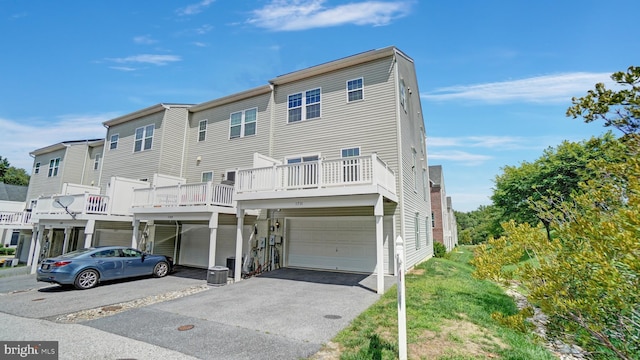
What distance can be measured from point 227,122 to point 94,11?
7.20 meters

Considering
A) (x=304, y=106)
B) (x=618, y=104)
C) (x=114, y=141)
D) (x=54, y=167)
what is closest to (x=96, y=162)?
(x=114, y=141)

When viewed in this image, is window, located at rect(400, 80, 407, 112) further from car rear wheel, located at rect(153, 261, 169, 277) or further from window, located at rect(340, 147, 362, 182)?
car rear wheel, located at rect(153, 261, 169, 277)

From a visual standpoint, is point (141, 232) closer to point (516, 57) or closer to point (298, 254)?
point (298, 254)

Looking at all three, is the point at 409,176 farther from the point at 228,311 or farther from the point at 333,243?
the point at 228,311

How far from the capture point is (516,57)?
763 centimetres

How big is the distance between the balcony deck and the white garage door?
2.06m

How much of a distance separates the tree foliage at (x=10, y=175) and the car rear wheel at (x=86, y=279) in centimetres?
5439

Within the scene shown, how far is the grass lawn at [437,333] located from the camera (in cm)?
474

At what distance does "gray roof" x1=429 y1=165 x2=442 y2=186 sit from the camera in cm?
2917

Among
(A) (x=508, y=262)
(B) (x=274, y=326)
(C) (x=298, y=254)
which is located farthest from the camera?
(C) (x=298, y=254)

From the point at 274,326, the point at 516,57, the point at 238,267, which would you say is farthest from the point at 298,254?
the point at 516,57

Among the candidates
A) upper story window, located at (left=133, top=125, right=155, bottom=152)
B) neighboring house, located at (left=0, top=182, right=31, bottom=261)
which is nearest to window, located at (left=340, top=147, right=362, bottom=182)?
upper story window, located at (left=133, top=125, right=155, bottom=152)

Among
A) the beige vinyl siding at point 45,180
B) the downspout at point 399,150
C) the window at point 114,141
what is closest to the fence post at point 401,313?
the downspout at point 399,150

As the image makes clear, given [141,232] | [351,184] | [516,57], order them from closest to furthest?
[516,57] → [351,184] → [141,232]
